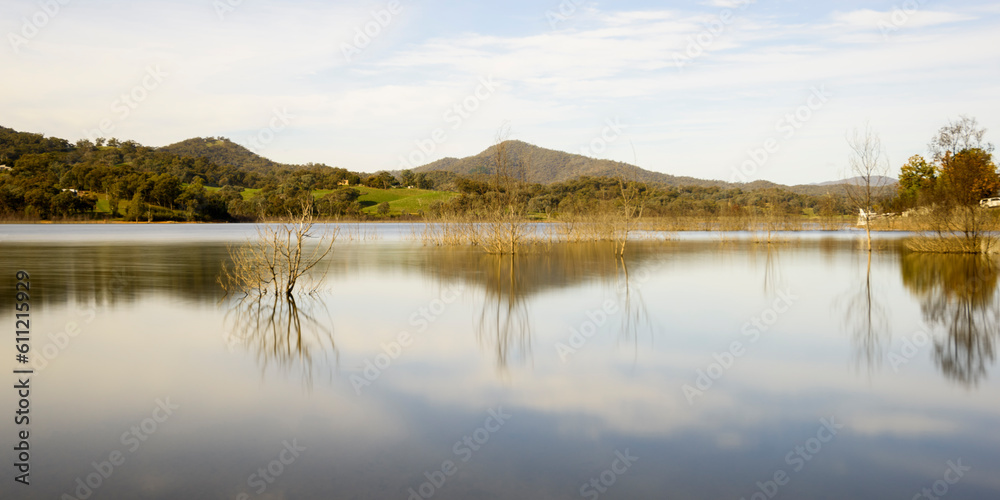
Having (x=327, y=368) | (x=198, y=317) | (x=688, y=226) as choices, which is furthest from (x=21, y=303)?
(x=688, y=226)

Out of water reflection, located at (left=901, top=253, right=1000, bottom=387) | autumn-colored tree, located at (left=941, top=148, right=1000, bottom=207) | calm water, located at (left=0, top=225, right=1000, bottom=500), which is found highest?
autumn-colored tree, located at (left=941, top=148, right=1000, bottom=207)

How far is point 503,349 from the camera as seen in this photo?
336 inches

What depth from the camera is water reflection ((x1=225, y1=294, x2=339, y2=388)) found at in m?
7.67

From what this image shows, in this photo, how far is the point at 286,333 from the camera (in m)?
9.52

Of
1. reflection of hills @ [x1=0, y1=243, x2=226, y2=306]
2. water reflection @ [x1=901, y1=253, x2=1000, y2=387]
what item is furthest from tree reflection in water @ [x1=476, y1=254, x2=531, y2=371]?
reflection of hills @ [x1=0, y1=243, x2=226, y2=306]

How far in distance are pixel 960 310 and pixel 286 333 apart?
11.3 m

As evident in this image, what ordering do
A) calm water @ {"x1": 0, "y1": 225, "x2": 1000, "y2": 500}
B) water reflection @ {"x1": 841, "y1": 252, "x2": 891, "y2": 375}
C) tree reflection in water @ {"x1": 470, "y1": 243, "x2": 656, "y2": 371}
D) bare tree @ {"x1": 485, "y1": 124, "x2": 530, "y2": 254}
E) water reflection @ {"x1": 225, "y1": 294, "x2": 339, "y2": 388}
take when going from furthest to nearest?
bare tree @ {"x1": 485, "y1": 124, "x2": 530, "y2": 254} → tree reflection in water @ {"x1": 470, "y1": 243, "x2": 656, "y2": 371} → water reflection @ {"x1": 841, "y1": 252, "x2": 891, "y2": 375} → water reflection @ {"x1": 225, "y1": 294, "x2": 339, "y2": 388} → calm water @ {"x1": 0, "y1": 225, "x2": 1000, "y2": 500}

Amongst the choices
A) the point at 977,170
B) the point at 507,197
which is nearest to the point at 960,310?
the point at 507,197

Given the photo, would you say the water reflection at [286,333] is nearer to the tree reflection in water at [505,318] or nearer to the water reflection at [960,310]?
the tree reflection in water at [505,318]

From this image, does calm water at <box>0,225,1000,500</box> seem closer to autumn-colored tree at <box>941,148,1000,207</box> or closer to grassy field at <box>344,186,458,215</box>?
autumn-colored tree at <box>941,148,1000,207</box>

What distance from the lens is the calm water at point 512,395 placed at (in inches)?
173

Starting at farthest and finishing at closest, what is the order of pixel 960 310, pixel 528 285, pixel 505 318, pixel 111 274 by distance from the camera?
1. pixel 111 274
2. pixel 528 285
3. pixel 960 310
4. pixel 505 318

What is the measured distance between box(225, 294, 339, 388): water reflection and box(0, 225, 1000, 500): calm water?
0.20 feet

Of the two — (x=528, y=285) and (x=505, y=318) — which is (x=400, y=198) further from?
(x=505, y=318)
